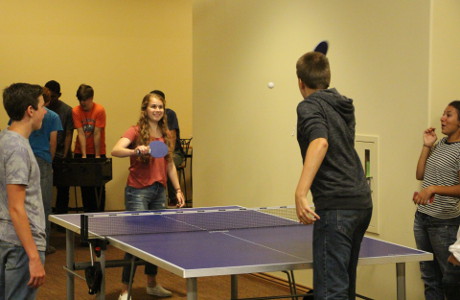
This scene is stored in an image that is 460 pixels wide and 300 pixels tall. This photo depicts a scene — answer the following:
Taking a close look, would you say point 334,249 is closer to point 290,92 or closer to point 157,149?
point 157,149

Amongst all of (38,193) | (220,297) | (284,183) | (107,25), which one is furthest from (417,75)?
(107,25)

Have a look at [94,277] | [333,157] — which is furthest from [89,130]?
[333,157]

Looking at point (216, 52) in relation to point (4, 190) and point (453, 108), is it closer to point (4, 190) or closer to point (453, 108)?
point (453, 108)

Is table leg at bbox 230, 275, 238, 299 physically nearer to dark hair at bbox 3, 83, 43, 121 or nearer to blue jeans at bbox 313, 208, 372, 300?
blue jeans at bbox 313, 208, 372, 300

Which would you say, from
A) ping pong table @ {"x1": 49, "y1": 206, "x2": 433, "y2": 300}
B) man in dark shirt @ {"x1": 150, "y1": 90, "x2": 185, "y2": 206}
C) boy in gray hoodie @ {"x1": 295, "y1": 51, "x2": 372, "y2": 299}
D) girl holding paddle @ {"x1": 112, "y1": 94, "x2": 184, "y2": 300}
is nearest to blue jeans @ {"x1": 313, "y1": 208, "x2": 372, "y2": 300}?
boy in gray hoodie @ {"x1": 295, "y1": 51, "x2": 372, "y2": 299}

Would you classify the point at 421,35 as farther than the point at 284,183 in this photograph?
No

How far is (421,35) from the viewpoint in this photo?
5055mm

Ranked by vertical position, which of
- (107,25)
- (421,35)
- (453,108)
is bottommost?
(453,108)

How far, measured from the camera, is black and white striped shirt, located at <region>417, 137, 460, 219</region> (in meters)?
4.71

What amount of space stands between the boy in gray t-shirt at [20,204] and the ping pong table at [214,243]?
1.83 feet

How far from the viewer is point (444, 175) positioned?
4.74m

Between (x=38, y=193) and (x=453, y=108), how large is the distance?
8.47ft

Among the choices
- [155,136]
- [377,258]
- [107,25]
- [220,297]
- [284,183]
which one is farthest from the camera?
[107,25]

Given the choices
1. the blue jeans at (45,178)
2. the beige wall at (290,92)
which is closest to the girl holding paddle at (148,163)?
the beige wall at (290,92)
